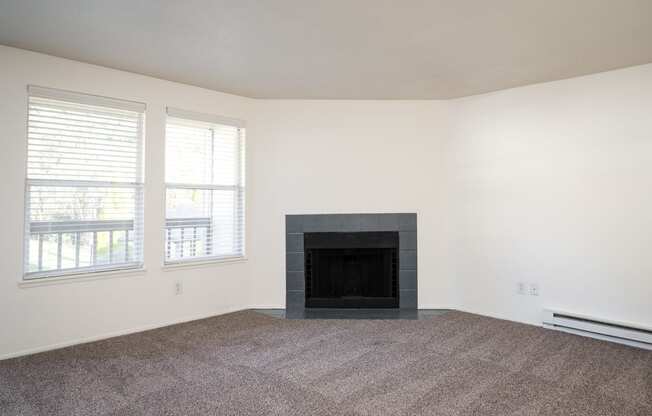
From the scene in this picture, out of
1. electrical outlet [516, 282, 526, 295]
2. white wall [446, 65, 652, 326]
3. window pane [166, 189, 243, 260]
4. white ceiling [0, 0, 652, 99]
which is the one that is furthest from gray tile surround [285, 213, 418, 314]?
white ceiling [0, 0, 652, 99]

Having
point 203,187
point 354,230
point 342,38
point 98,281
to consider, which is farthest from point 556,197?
point 98,281

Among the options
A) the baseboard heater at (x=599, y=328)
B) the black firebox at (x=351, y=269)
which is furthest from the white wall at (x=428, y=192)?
the black firebox at (x=351, y=269)

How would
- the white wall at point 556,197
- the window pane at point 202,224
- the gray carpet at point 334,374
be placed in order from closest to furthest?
1. the gray carpet at point 334,374
2. the white wall at point 556,197
3. the window pane at point 202,224

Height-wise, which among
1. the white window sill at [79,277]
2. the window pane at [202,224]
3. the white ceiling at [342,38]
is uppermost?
the white ceiling at [342,38]

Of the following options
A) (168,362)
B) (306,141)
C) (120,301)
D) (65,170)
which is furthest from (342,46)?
(120,301)

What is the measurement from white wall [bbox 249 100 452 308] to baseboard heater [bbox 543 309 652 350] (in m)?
1.14

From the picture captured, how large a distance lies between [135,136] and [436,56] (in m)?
2.86

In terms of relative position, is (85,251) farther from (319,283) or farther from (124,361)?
(319,283)

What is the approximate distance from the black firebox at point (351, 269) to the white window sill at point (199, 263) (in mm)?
826

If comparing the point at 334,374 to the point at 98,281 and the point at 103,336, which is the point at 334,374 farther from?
the point at 98,281

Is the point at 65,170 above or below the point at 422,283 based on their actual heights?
above

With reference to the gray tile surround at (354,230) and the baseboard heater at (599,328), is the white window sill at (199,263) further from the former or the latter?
the baseboard heater at (599,328)

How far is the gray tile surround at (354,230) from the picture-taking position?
4586 millimetres

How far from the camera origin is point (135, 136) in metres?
3.79
